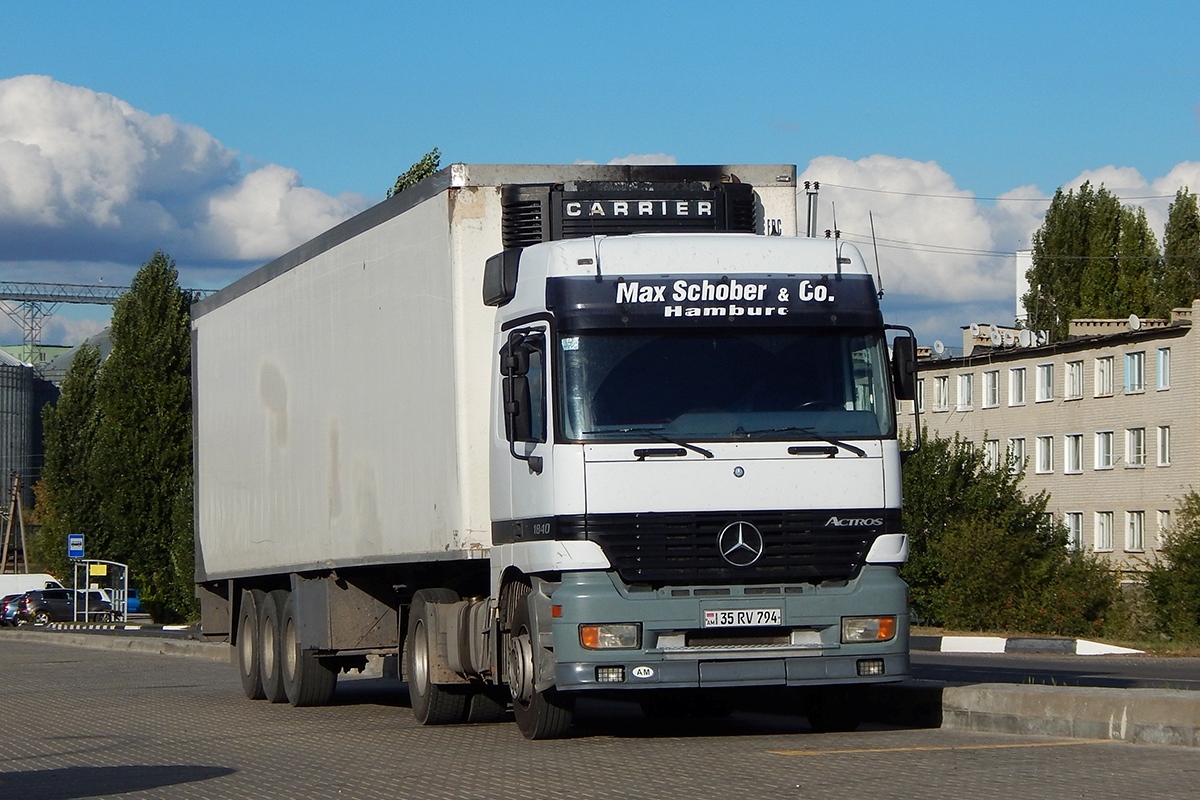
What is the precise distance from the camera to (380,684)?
22688 mm

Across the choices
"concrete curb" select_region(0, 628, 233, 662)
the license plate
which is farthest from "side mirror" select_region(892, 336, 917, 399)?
"concrete curb" select_region(0, 628, 233, 662)

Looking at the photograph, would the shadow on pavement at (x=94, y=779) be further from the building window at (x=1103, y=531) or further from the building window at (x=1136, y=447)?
the building window at (x=1103, y=531)

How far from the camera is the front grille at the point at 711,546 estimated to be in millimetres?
11586

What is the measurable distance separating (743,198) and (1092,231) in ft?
220

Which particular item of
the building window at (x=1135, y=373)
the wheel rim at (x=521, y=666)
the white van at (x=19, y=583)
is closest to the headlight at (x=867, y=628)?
the wheel rim at (x=521, y=666)

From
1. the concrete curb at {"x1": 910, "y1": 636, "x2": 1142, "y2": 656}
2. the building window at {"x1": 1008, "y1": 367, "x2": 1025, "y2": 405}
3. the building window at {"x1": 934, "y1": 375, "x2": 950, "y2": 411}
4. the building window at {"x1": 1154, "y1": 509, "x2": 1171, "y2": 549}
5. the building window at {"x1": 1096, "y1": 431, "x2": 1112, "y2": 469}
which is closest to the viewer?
the concrete curb at {"x1": 910, "y1": 636, "x2": 1142, "y2": 656}

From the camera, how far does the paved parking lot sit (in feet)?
31.4

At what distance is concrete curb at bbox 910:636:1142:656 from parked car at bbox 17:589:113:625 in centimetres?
3724

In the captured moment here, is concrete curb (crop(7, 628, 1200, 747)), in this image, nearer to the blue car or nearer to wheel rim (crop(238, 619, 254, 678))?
wheel rim (crop(238, 619, 254, 678))

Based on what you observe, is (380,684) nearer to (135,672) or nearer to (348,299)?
(135,672)

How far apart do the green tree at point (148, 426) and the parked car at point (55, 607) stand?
4.08 m

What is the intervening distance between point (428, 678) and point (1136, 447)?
5457cm

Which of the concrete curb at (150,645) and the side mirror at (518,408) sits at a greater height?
the side mirror at (518,408)

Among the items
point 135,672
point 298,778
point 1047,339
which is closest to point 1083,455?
point 1047,339
